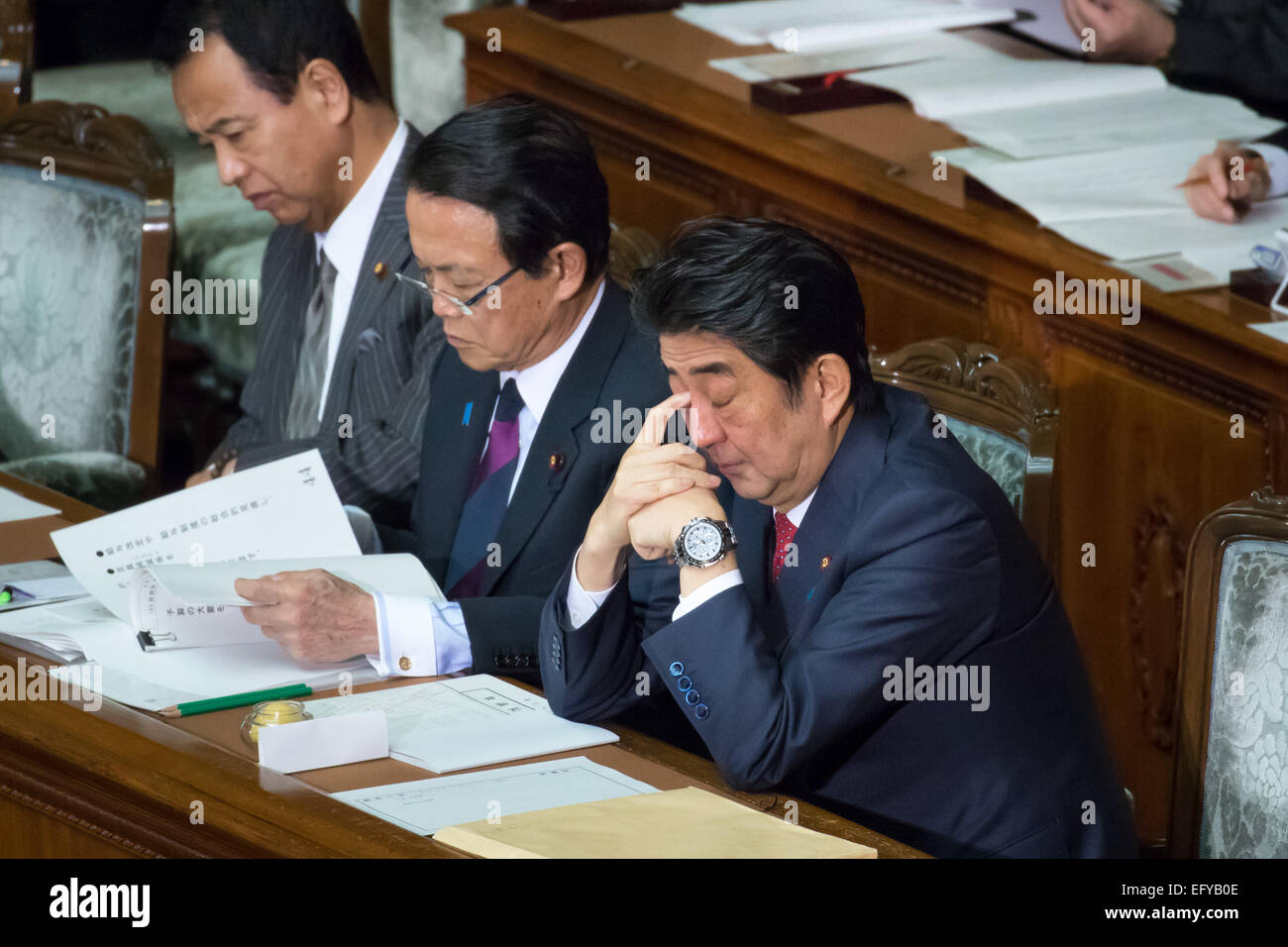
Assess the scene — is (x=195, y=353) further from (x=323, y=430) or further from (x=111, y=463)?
(x=323, y=430)

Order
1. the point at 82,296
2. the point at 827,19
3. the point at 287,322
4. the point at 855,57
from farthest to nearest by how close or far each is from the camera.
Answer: the point at 827,19
the point at 855,57
the point at 82,296
the point at 287,322

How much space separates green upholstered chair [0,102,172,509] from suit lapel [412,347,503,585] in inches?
32.9

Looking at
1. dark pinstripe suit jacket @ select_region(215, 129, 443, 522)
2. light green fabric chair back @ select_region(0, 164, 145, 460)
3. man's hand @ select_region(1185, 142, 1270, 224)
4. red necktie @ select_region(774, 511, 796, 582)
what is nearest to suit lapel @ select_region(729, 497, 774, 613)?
red necktie @ select_region(774, 511, 796, 582)

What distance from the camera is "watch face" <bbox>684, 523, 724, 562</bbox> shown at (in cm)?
202

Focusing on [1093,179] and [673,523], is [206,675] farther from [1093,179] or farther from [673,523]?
[1093,179]

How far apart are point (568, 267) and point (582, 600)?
567 millimetres

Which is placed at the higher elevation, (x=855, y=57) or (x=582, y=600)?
(x=855, y=57)

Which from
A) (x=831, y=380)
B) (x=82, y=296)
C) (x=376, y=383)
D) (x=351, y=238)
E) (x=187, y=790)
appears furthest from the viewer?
(x=82, y=296)

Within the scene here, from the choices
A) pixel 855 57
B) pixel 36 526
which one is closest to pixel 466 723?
pixel 36 526

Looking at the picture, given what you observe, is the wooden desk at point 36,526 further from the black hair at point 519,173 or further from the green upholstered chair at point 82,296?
the black hair at point 519,173

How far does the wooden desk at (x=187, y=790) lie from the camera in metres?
1.78

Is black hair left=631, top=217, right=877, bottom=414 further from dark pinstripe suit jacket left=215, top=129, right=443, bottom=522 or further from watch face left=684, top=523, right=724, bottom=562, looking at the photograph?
dark pinstripe suit jacket left=215, top=129, right=443, bottom=522

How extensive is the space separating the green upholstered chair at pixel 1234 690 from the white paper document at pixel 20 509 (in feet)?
5.46

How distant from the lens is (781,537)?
220cm
